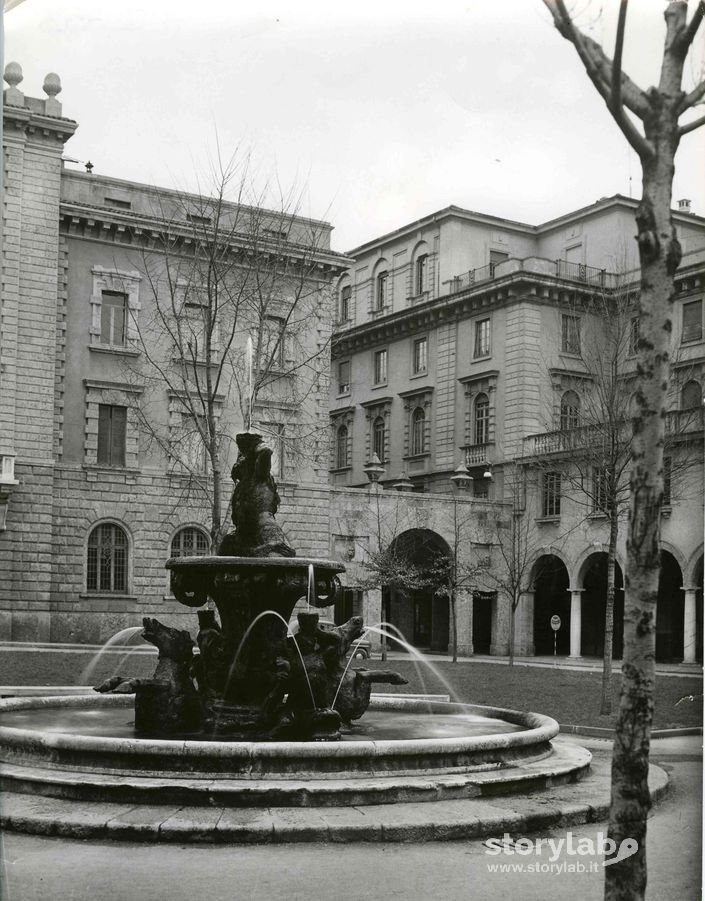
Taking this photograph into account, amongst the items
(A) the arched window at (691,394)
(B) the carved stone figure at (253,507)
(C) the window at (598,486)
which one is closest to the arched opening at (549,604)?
(A) the arched window at (691,394)

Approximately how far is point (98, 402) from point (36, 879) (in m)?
29.6

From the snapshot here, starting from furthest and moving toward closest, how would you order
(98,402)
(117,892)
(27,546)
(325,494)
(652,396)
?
(325,494)
(98,402)
(27,546)
(117,892)
(652,396)

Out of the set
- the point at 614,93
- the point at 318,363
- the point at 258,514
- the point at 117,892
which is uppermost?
the point at 318,363

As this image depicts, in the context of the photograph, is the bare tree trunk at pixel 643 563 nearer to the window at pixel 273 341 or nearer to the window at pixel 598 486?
the window at pixel 598 486

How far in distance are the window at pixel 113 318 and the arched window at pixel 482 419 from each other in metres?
14.7

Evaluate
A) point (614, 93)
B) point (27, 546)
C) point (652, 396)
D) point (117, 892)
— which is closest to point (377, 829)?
point (117, 892)

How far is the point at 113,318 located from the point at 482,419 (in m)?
15.3

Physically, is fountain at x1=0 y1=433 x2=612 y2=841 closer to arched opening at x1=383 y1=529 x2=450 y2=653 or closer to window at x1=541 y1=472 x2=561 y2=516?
window at x1=541 y1=472 x2=561 y2=516

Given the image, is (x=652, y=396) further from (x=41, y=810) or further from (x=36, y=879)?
(x=41, y=810)

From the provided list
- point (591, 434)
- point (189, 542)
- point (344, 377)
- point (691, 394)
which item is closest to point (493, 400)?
point (344, 377)

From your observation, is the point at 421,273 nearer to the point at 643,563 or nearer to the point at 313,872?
the point at 313,872

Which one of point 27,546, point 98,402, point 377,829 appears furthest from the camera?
point 98,402

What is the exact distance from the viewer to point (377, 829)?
300 inches

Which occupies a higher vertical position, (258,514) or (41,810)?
(258,514)
